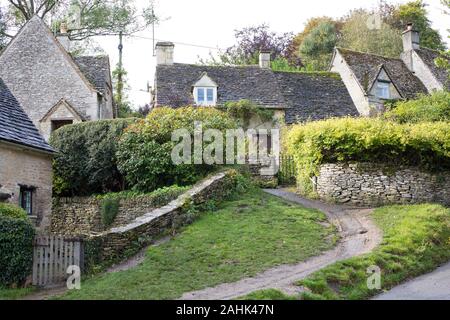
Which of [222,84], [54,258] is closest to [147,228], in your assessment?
[54,258]

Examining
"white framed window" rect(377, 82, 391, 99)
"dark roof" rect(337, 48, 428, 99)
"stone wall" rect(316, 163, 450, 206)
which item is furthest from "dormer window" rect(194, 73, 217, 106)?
"stone wall" rect(316, 163, 450, 206)

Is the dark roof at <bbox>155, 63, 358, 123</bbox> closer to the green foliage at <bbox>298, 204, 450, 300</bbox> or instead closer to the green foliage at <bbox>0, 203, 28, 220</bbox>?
the green foliage at <bbox>298, 204, 450, 300</bbox>

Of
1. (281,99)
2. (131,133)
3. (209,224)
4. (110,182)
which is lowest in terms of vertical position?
(209,224)

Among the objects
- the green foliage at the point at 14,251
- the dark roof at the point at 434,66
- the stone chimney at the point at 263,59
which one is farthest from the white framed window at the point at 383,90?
the green foliage at the point at 14,251

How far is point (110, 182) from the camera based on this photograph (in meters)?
23.5

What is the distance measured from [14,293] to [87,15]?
120 ft

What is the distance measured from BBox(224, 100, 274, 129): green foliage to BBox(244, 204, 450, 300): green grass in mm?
14279

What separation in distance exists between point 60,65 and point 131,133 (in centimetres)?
1312

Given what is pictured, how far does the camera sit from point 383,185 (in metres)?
21.0

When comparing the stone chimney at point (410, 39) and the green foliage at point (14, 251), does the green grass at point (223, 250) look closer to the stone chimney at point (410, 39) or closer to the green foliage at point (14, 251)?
the green foliage at point (14, 251)

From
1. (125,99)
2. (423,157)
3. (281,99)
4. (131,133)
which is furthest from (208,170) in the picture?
(125,99)

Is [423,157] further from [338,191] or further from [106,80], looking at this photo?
[106,80]

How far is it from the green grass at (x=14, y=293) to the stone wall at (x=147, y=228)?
5.29 feet

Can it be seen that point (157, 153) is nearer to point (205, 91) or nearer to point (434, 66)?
point (205, 91)
